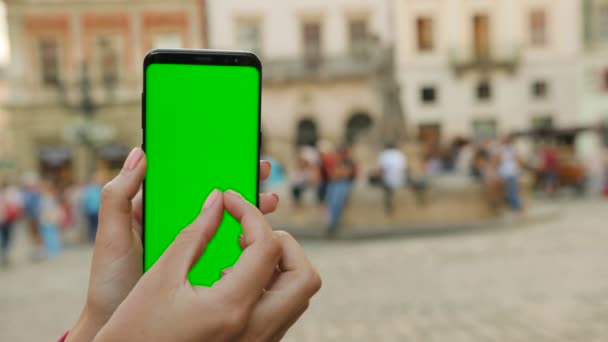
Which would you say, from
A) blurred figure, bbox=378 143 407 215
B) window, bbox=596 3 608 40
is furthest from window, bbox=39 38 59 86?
window, bbox=596 3 608 40

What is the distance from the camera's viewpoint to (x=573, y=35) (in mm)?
32969

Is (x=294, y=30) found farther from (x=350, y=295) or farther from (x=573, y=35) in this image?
(x=350, y=295)

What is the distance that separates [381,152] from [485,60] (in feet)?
65.6

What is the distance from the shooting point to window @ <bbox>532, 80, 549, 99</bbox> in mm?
33094

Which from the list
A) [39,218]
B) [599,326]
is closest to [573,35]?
[39,218]

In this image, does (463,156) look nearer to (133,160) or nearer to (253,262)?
(133,160)

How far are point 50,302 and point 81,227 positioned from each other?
8244 millimetres

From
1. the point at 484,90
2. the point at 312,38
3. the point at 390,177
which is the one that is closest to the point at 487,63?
the point at 484,90

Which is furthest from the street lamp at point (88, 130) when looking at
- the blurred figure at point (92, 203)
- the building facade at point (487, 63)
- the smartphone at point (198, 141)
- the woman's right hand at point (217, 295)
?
the woman's right hand at point (217, 295)

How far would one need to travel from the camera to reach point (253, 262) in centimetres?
90

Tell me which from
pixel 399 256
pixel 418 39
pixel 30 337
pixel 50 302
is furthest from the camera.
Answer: pixel 418 39

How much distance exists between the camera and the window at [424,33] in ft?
109

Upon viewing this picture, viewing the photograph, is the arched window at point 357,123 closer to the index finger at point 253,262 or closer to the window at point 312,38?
the window at point 312,38

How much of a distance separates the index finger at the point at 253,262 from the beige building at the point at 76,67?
3063 centimetres
